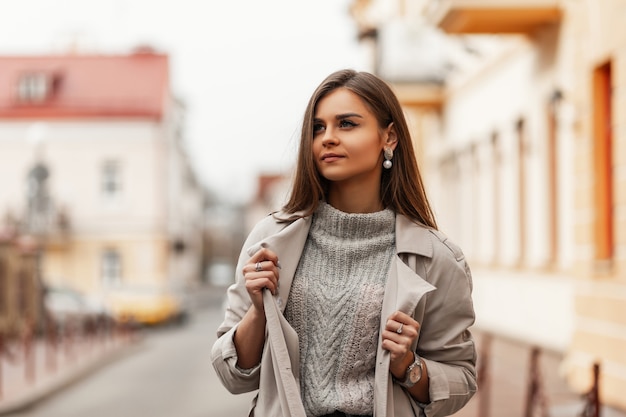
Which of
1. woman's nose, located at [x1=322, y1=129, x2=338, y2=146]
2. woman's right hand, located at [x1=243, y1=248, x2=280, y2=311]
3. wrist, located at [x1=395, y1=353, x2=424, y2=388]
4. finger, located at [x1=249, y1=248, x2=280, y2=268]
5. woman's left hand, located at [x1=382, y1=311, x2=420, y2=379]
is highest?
woman's nose, located at [x1=322, y1=129, x2=338, y2=146]

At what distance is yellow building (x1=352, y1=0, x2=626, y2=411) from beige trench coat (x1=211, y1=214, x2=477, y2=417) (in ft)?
25.1

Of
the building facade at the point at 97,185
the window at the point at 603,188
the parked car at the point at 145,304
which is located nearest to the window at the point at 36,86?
the building facade at the point at 97,185

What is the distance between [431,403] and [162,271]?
1688 inches

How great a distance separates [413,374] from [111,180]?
43158 mm

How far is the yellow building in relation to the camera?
11562mm

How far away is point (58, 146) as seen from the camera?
45125 millimetres

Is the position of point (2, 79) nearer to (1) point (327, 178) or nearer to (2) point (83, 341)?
(2) point (83, 341)

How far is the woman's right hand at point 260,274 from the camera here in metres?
2.98

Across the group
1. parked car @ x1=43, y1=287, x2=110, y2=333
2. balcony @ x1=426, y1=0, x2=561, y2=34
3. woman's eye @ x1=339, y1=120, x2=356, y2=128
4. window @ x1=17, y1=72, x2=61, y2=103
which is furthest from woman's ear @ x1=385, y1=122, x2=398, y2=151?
window @ x1=17, y1=72, x2=61, y2=103

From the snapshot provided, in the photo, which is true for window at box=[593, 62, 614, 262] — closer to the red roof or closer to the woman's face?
the woman's face

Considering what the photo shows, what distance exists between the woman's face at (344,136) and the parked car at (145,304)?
1257 inches

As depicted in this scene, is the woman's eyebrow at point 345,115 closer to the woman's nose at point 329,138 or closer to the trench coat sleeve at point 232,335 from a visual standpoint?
the woman's nose at point 329,138

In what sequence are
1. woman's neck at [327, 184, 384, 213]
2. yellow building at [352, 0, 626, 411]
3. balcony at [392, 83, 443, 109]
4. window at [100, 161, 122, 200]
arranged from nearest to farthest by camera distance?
woman's neck at [327, 184, 384, 213], yellow building at [352, 0, 626, 411], balcony at [392, 83, 443, 109], window at [100, 161, 122, 200]

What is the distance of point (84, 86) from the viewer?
48.4 metres
